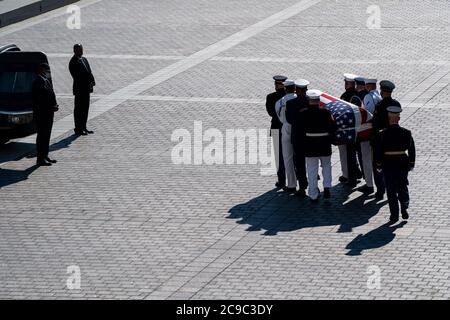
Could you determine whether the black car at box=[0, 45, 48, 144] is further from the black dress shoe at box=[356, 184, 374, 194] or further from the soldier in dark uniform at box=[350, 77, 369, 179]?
the black dress shoe at box=[356, 184, 374, 194]

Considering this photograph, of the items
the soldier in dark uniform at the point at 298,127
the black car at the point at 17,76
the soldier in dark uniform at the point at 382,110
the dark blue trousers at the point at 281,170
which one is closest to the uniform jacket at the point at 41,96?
the black car at the point at 17,76

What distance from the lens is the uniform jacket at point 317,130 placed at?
1502 centimetres

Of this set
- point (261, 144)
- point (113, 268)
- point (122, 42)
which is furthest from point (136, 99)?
point (113, 268)

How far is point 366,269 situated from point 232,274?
145 centimetres

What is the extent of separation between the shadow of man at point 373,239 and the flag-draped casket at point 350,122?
1627 mm

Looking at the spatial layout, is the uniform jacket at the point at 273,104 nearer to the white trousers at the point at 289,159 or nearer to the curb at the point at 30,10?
the white trousers at the point at 289,159

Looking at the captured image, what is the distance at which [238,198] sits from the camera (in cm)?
1541

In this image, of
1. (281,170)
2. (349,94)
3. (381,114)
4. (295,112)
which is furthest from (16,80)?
(381,114)

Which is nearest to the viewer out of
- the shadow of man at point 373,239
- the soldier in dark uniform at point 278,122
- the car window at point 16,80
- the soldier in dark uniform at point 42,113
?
the shadow of man at point 373,239

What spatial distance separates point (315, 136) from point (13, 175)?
15.4 ft
